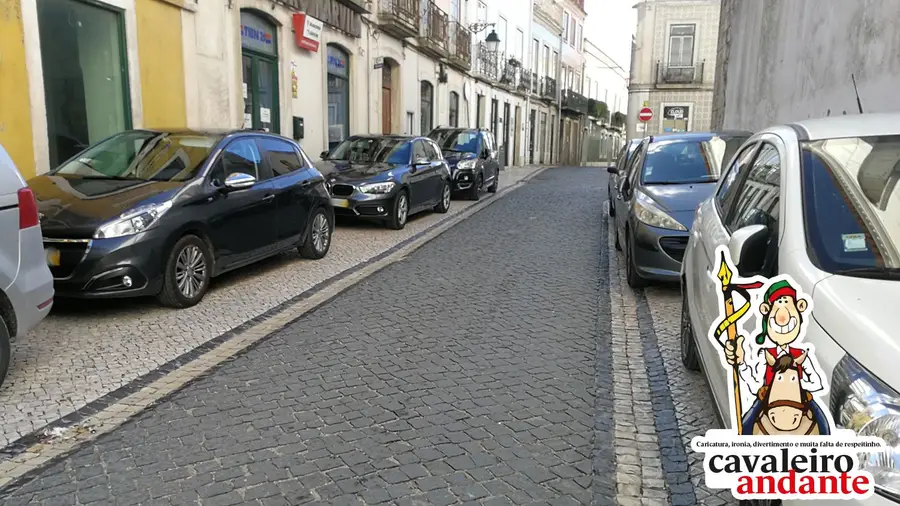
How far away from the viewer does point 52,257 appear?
547 centimetres

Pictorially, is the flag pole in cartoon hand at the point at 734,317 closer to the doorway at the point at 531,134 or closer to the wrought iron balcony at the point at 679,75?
the wrought iron balcony at the point at 679,75

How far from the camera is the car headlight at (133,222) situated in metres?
5.53

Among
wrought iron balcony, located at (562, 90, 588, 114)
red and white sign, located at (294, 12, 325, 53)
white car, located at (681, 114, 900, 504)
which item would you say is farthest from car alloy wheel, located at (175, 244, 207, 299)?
wrought iron balcony, located at (562, 90, 588, 114)

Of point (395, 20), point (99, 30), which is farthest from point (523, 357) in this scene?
point (395, 20)

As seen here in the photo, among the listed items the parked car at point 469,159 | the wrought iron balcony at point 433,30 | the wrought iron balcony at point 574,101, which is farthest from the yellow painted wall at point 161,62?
the wrought iron balcony at point 574,101

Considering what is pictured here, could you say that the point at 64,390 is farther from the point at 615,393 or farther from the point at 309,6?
the point at 309,6

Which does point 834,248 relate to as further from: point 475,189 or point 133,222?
point 475,189

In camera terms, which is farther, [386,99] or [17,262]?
[386,99]

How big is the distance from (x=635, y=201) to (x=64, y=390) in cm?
544

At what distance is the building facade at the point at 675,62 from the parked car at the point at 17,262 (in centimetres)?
3383

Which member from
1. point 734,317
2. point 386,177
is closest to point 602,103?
point 386,177

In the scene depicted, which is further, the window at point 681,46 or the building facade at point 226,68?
the window at point 681,46

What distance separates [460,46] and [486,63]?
431 centimetres

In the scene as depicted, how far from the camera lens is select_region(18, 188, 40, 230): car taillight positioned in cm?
421
